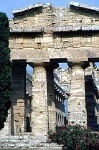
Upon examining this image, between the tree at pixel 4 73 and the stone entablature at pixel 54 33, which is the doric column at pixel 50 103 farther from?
the tree at pixel 4 73

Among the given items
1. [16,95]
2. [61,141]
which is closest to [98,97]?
[16,95]

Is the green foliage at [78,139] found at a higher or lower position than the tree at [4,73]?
lower

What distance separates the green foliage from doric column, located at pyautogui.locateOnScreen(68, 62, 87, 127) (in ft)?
15.3

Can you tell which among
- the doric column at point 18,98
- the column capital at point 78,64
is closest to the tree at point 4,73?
the column capital at point 78,64

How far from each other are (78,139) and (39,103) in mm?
8459

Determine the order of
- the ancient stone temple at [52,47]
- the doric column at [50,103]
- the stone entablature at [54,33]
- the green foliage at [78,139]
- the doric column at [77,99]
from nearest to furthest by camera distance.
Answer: the green foliage at [78,139] → the doric column at [77,99] → the ancient stone temple at [52,47] → the stone entablature at [54,33] → the doric column at [50,103]

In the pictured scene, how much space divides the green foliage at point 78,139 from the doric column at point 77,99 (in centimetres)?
467

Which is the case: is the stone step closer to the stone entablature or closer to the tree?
the tree

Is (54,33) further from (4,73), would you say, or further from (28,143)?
(28,143)

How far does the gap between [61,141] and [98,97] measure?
17285mm

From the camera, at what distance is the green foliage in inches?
858

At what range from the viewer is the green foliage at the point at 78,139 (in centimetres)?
2180

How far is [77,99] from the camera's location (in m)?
29.9

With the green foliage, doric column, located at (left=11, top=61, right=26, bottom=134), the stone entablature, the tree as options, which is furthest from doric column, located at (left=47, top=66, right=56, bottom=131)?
the green foliage
